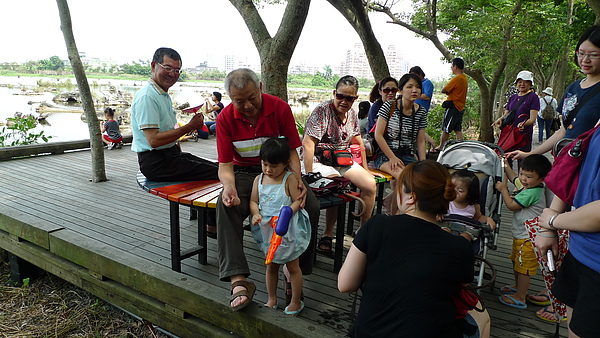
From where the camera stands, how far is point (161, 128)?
3.20 metres

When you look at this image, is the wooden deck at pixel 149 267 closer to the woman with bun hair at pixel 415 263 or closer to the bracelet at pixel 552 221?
the woman with bun hair at pixel 415 263

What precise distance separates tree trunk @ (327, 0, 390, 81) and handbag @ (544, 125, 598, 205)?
22.3 feet

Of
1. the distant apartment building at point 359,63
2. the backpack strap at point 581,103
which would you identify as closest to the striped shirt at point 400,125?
the backpack strap at point 581,103

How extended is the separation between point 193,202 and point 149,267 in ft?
1.96

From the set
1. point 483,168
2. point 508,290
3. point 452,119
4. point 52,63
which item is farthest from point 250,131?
point 52,63

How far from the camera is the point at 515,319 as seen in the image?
2.65m

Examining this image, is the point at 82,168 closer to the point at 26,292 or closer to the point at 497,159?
the point at 26,292

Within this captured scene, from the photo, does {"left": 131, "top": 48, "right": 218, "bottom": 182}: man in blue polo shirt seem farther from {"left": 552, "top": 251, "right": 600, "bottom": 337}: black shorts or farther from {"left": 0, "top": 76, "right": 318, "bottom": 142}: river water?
{"left": 0, "top": 76, "right": 318, "bottom": 142}: river water

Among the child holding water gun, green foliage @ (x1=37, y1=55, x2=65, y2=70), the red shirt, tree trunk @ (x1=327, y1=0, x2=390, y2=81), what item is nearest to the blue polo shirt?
the red shirt

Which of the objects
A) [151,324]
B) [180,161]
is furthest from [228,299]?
[180,161]

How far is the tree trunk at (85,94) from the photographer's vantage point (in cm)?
563

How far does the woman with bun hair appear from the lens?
1452 mm

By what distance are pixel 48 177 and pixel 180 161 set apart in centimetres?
363

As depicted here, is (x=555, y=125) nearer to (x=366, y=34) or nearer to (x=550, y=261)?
(x=366, y=34)
